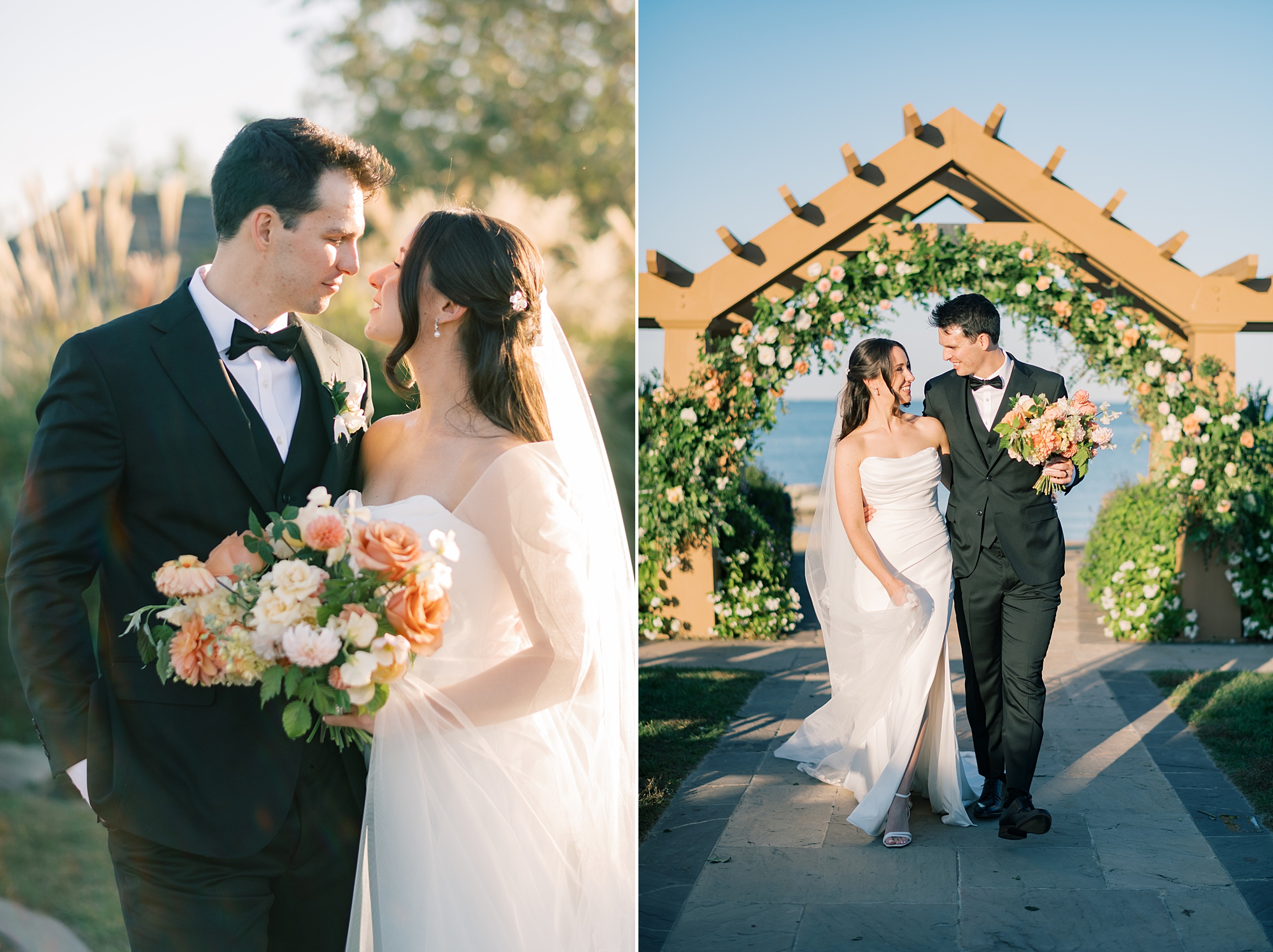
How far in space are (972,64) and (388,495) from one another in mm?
4055

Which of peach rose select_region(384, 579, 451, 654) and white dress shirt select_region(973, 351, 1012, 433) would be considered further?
white dress shirt select_region(973, 351, 1012, 433)

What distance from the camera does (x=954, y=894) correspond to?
2.85 metres

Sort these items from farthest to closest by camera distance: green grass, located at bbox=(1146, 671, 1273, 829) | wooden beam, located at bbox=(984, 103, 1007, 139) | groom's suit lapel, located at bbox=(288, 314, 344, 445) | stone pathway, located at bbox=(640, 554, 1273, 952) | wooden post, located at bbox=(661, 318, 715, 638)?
wooden post, located at bbox=(661, 318, 715, 638) → wooden beam, located at bbox=(984, 103, 1007, 139) → green grass, located at bbox=(1146, 671, 1273, 829) → stone pathway, located at bbox=(640, 554, 1273, 952) → groom's suit lapel, located at bbox=(288, 314, 344, 445)

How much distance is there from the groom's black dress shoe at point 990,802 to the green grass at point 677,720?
1.11 metres

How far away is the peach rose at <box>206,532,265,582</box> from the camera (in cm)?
157

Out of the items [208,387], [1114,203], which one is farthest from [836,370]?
[208,387]

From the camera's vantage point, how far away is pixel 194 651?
4.82ft

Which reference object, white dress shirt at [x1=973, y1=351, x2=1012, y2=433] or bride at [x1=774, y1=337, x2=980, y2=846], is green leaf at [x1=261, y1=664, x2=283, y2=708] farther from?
white dress shirt at [x1=973, y1=351, x2=1012, y2=433]

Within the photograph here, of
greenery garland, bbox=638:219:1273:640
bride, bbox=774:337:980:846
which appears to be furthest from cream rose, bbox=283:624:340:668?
→ greenery garland, bbox=638:219:1273:640

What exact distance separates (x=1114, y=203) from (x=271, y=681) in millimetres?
5094

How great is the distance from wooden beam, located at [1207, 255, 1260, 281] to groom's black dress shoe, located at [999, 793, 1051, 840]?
145 inches

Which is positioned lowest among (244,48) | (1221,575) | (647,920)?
(647,920)

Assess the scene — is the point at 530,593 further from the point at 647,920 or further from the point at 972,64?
the point at 972,64

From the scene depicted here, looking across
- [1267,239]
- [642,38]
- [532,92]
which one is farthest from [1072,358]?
[532,92]
